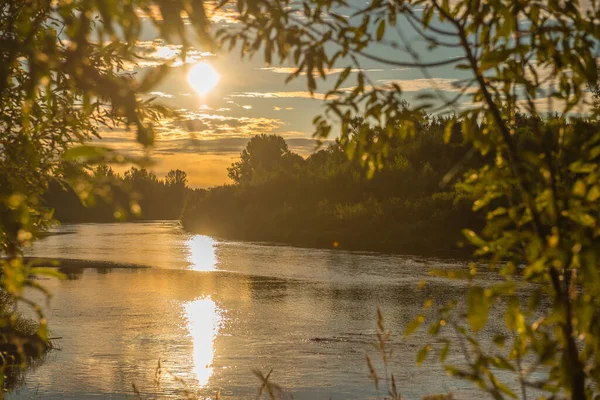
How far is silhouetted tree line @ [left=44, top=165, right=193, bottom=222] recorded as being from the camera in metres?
2.37

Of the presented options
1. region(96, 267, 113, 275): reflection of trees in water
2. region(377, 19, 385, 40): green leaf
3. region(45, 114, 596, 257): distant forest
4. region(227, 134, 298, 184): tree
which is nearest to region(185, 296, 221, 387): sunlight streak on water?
region(96, 267, 113, 275): reflection of trees in water

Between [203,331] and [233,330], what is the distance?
0.66 meters

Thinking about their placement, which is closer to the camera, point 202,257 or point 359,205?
point 202,257

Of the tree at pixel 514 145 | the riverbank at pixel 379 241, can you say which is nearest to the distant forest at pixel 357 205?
the riverbank at pixel 379 241

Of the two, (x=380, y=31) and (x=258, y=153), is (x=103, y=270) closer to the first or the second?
(x=380, y=31)

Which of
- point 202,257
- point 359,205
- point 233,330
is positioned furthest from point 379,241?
point 233,330

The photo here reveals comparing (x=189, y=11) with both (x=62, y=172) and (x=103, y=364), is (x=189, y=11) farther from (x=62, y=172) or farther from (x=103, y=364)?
(x=103, y=364)

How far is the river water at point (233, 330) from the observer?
10984 millimetres

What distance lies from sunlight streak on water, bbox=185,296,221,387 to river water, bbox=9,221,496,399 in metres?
0.02

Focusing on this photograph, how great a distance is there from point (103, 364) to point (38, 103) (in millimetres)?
5479

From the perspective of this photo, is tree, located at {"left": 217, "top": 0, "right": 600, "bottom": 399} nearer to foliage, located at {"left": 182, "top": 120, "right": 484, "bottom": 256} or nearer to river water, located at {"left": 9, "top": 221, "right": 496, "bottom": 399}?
river water, located at {"left": 9, "top": 221, "right": 496, "bottom": 399}

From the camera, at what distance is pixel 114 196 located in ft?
9.16

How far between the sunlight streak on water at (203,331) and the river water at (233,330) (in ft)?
0.08

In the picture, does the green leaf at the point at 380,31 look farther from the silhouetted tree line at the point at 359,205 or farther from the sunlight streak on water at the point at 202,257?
the silhouetted tree line at the point at 359,205
